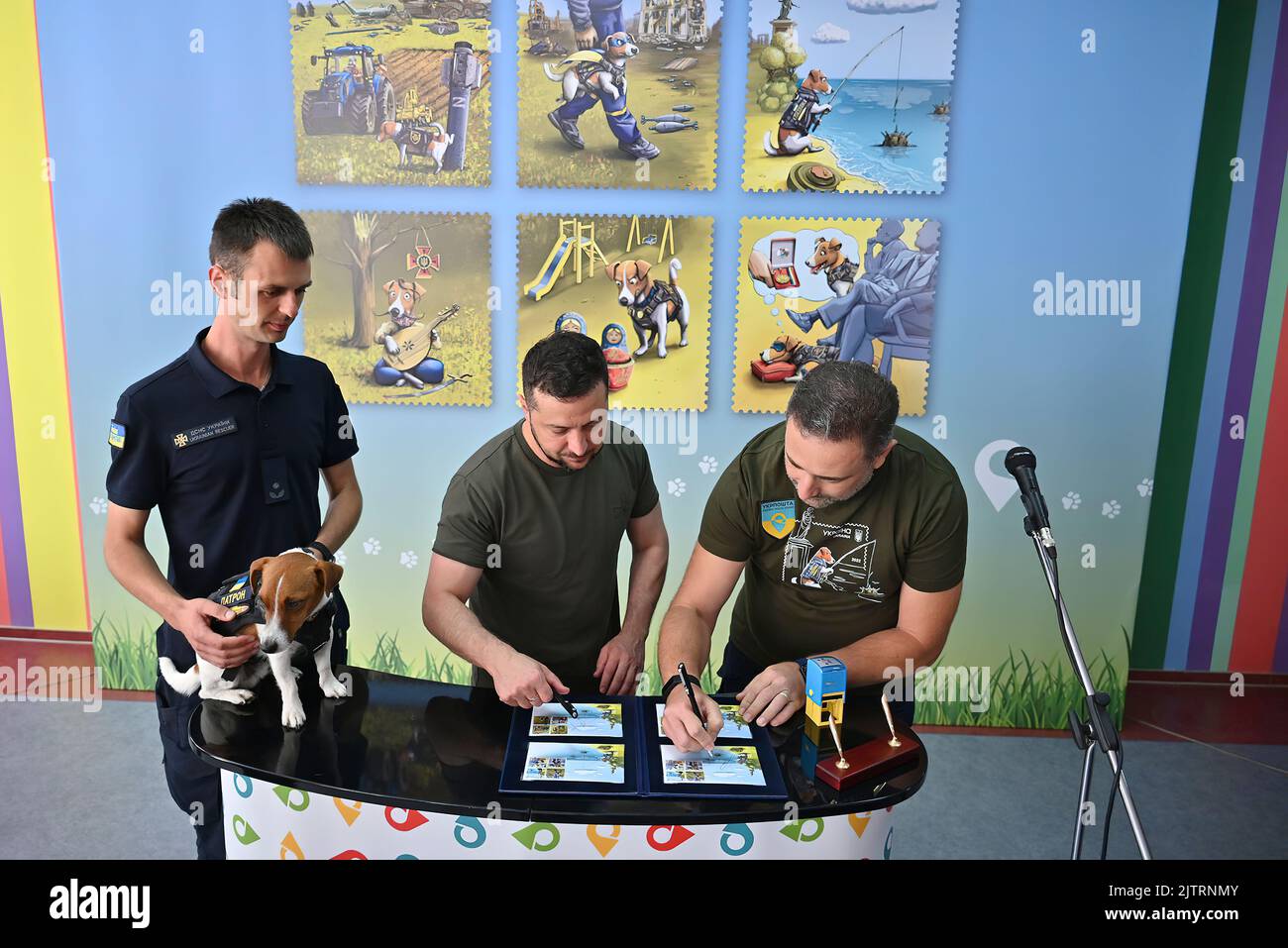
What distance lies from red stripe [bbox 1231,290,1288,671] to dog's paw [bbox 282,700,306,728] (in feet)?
13.3

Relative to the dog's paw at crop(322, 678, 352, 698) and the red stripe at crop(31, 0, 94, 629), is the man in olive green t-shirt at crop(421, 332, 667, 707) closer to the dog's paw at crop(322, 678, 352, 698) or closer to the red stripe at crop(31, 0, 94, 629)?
the dog's paw at crop(322, 678, 352, 698)

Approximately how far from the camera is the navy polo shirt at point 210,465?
2.08 metres

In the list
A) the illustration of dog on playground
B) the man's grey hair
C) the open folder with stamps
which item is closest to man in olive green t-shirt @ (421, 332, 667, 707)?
the open folder with stamps

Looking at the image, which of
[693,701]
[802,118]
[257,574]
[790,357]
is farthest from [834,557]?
[802,118]

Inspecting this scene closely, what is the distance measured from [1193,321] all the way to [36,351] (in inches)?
196

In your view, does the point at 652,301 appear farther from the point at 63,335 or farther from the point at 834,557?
the point at 63,335

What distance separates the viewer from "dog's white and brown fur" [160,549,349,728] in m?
1.84

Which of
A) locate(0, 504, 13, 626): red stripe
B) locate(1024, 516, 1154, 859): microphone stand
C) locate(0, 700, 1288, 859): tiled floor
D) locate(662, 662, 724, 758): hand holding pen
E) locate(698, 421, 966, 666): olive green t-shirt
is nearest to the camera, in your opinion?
locate(1024, 516, 1154, 859): microphone stand

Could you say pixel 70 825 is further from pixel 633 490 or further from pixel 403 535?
pixel 633 490

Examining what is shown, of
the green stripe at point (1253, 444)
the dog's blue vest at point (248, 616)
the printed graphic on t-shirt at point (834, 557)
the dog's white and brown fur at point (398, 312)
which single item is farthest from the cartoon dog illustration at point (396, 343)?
the green stripe at point (1253, 444)

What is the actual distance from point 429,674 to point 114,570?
6.80 feet

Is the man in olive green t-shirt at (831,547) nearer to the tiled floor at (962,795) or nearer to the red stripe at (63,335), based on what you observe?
the tiled floor at (962,795)

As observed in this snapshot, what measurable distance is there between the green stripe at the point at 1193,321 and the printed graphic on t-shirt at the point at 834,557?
2346 mm

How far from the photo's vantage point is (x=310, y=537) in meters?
2.32
